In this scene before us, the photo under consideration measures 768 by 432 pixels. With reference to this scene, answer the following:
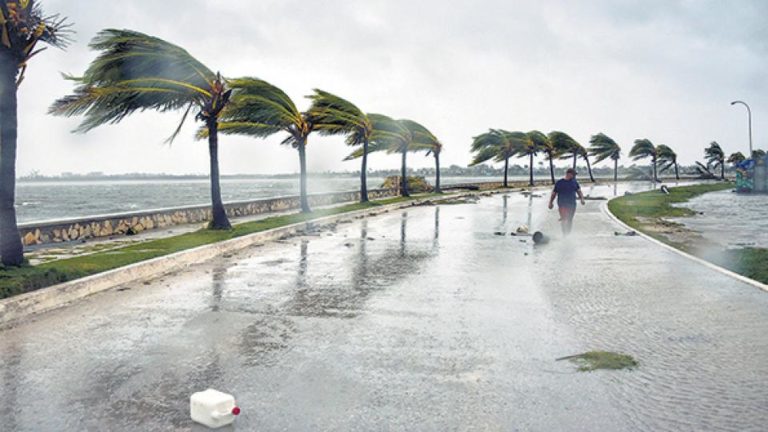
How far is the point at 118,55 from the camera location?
1406 cm

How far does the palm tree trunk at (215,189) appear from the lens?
17.3 meters

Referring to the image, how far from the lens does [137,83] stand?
49.4 feet

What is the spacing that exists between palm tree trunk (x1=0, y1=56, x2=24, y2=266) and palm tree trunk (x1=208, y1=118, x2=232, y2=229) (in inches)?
305

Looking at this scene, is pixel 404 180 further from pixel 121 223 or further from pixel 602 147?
pixel 602 147

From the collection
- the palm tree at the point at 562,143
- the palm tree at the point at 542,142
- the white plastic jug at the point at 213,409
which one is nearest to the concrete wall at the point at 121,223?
the white plastic jug at the point at 213,409

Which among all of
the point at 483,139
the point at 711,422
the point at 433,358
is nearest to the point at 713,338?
the point at 711,422

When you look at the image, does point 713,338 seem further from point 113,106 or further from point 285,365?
point 113,106

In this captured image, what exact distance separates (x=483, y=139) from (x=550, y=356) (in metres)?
56.7

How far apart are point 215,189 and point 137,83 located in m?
3.82

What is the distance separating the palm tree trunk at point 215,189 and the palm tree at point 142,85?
0.09 ft

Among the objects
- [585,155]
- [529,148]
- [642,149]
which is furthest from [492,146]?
[642,149]

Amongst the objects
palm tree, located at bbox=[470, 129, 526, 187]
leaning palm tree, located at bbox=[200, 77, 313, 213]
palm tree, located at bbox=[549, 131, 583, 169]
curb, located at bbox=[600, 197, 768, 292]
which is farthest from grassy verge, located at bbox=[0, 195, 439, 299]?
palm tree, located at bbox=[549, 131, 583, 169]

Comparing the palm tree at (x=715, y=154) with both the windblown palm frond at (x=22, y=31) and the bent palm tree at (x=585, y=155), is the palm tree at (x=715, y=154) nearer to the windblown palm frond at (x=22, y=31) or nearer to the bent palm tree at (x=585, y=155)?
the bent palm tree at (x=585, y=155)

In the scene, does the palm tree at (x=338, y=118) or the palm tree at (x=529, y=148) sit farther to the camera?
the palm tree at (x=529, y=148)
